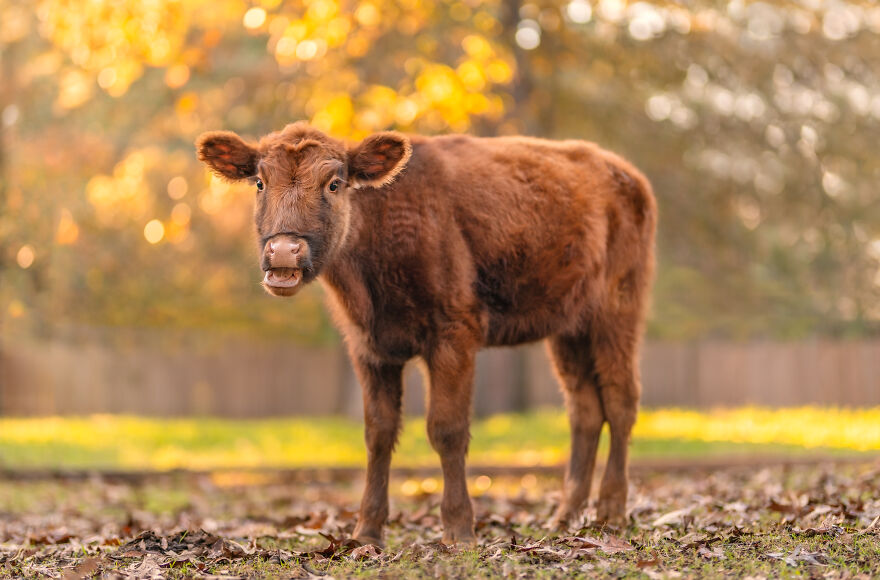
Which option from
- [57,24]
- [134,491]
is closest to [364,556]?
[134,491]

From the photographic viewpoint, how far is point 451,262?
710cm

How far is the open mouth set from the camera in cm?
643

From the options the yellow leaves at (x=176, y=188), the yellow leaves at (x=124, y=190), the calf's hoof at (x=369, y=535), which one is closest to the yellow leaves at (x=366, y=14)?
the yellow leaves at (x=124, y=190)

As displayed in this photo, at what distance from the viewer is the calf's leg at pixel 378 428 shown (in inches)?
290

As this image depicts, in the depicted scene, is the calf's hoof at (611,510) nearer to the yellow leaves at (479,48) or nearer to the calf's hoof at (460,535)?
the calf's hoof at (460,535)

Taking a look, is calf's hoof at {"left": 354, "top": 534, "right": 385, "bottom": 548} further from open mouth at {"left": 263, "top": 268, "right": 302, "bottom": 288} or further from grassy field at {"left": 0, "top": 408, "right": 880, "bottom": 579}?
open mouth at {"left": 263, "top": 268, "right": 302, "bottom": 288}

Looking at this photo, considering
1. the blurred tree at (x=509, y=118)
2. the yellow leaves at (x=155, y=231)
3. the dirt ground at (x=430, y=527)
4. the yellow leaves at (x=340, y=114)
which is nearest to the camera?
the dirt ground at (x=430, y=527)

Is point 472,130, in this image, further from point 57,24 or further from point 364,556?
point 364,556

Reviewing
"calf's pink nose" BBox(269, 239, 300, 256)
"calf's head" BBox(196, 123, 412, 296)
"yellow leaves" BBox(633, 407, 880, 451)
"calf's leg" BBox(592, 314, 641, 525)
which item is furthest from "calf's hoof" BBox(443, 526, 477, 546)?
"yellow leaves" BBox(633, 407, 880, 451)

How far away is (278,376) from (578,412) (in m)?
20.7

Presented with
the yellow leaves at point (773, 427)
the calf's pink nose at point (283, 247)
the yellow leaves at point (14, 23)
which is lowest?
the yellow leaves at point (773, 427)

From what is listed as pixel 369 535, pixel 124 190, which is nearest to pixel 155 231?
pixel 124 190

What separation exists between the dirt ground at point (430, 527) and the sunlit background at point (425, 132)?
2.84m

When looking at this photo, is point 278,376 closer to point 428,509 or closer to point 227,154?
point 428,509
